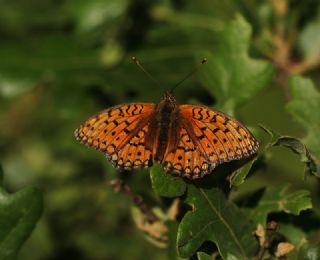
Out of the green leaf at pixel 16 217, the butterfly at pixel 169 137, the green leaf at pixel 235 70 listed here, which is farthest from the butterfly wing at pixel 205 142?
the green leaf at pixel 16 217

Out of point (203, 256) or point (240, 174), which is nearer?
point (203, 256)

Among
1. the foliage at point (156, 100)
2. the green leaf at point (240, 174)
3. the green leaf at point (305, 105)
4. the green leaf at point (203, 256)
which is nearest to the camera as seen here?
the green leaf at point (203, 256)

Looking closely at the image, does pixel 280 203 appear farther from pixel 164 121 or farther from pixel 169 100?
pixel 169 100

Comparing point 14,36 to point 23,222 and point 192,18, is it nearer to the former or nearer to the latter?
point 192,18

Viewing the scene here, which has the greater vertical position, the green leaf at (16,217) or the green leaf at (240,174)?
the green leaf at (240,174)

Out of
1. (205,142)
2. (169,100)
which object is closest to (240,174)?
(205,142)

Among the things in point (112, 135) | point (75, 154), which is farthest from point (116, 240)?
point (112, 135)

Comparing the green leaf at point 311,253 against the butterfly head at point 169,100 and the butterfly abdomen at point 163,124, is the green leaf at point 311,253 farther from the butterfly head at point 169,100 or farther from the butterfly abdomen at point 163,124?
the butterfly head at point 169,100
